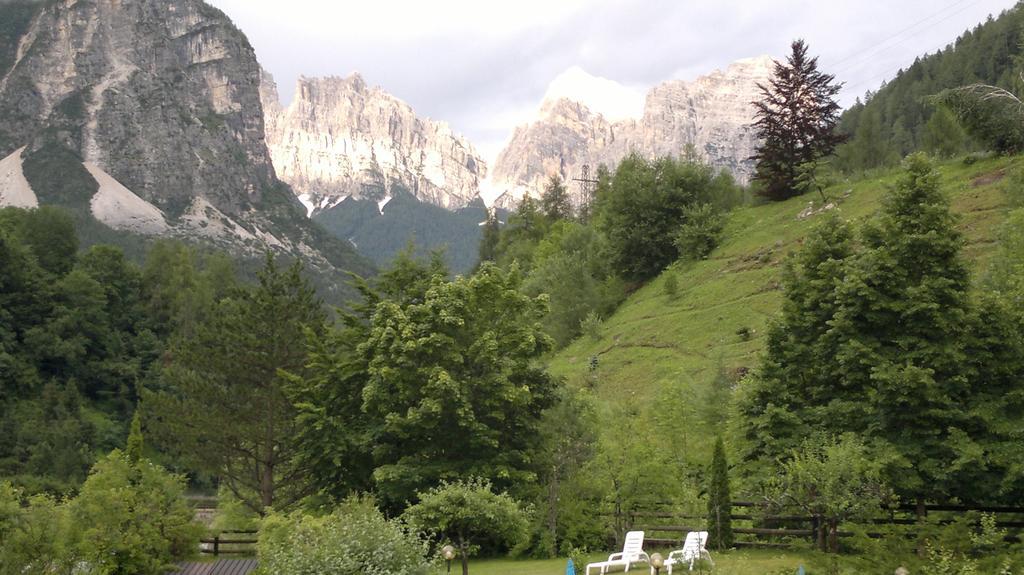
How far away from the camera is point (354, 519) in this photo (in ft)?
65.5

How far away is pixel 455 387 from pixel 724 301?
2731cm

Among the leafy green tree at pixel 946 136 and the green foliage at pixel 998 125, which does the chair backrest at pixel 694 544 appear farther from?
the leafy green tree at pixel 946 136

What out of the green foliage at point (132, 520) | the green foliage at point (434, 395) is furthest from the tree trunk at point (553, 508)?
the green foliage at point (132, 520)

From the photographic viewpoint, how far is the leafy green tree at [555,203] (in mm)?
105312

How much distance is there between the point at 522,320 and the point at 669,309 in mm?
24641

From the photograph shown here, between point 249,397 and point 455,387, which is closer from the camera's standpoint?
point 455,387

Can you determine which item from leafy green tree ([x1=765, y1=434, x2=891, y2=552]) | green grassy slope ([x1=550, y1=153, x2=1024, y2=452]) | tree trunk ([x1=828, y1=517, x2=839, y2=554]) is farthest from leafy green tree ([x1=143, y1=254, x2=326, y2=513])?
tree trunk ([x1=828, y1=517, x2=839, y2=554])

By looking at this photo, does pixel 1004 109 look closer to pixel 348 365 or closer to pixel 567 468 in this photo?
pixel 567 468

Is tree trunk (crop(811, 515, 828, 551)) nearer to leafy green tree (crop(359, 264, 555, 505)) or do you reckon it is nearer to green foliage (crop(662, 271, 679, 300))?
leafy green tree (crop(359, 264, 555, 505))

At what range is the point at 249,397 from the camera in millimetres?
35688

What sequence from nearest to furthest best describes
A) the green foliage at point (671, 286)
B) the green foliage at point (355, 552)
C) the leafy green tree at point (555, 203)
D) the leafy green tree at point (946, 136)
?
the green foliage at point (355, 552)
the green foliage at point (671, 286)
the leafy green tree at point (946, 136)
the leafy green tree at point (555, 203)

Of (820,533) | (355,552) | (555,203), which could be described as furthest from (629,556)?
(555,203)

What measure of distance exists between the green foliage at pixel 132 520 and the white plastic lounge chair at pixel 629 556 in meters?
13.5

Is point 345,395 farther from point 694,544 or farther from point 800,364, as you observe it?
point 800,364
